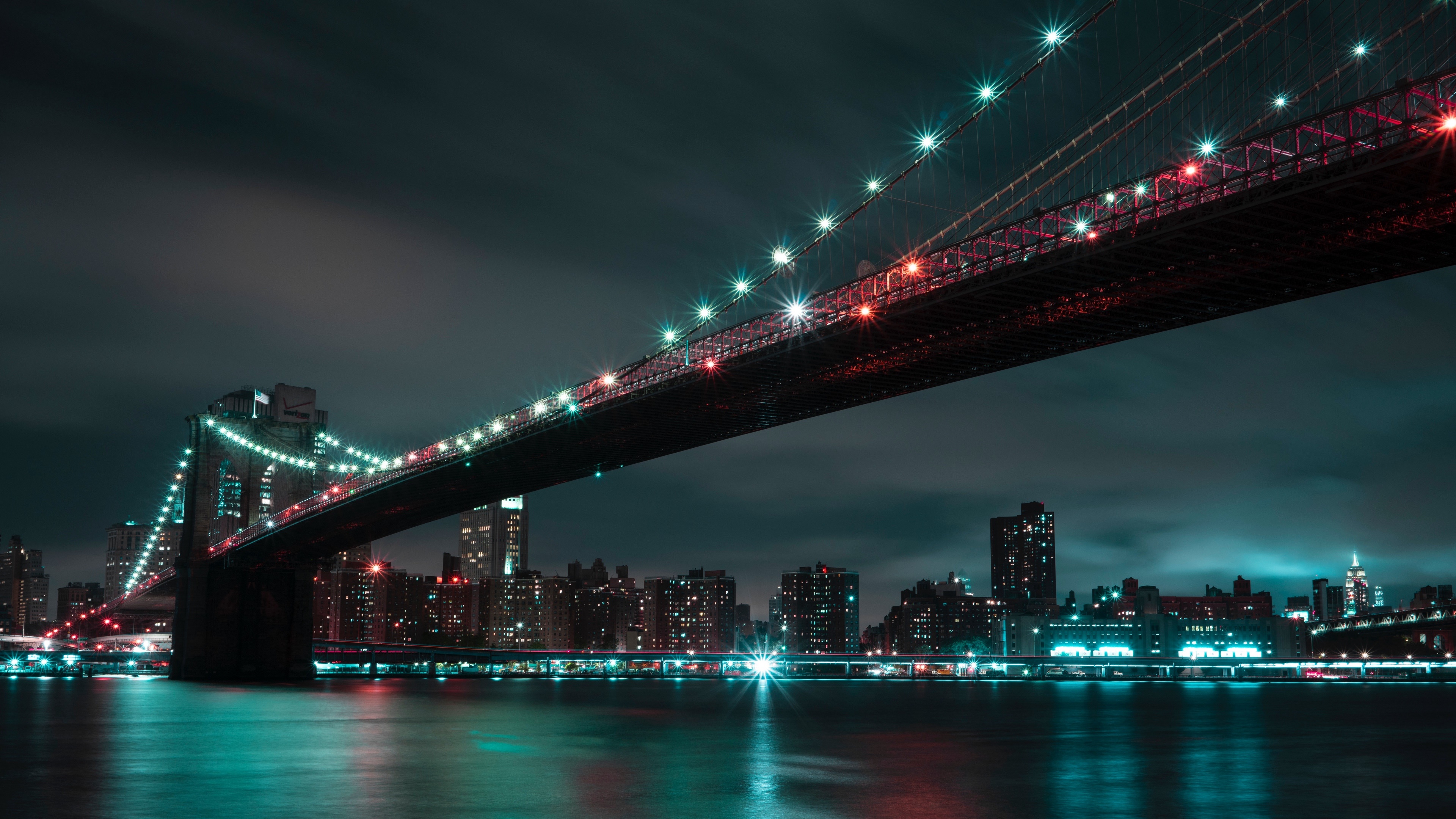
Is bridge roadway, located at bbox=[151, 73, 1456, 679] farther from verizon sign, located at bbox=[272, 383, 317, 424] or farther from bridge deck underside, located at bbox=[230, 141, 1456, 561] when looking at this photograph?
verizon sign, located at bbox=[272, 383, 317, 424]

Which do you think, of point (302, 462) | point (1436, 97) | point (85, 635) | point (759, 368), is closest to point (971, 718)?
point (759, 368)

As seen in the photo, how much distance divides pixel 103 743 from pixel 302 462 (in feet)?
191

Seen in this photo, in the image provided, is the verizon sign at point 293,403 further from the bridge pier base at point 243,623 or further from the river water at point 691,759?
the river water at point 691,759

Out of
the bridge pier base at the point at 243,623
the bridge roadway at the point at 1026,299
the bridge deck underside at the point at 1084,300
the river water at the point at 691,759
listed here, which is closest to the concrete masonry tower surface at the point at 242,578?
the bridge pier base at the point at 243,623

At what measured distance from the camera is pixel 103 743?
30.3 m

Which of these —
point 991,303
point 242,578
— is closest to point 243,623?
point 242,578

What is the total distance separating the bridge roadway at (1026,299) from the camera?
96.7 feet

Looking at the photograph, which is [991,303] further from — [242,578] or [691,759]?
[242,578]

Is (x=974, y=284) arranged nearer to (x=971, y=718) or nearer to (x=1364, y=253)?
(x=1364, y=253)

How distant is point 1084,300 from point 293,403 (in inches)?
2949

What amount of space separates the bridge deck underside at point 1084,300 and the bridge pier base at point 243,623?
23.8 m

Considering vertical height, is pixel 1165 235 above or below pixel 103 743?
above

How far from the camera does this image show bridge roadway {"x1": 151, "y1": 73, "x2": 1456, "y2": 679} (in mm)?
29484

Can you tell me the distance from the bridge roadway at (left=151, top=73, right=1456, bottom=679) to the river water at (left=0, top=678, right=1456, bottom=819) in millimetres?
13035
